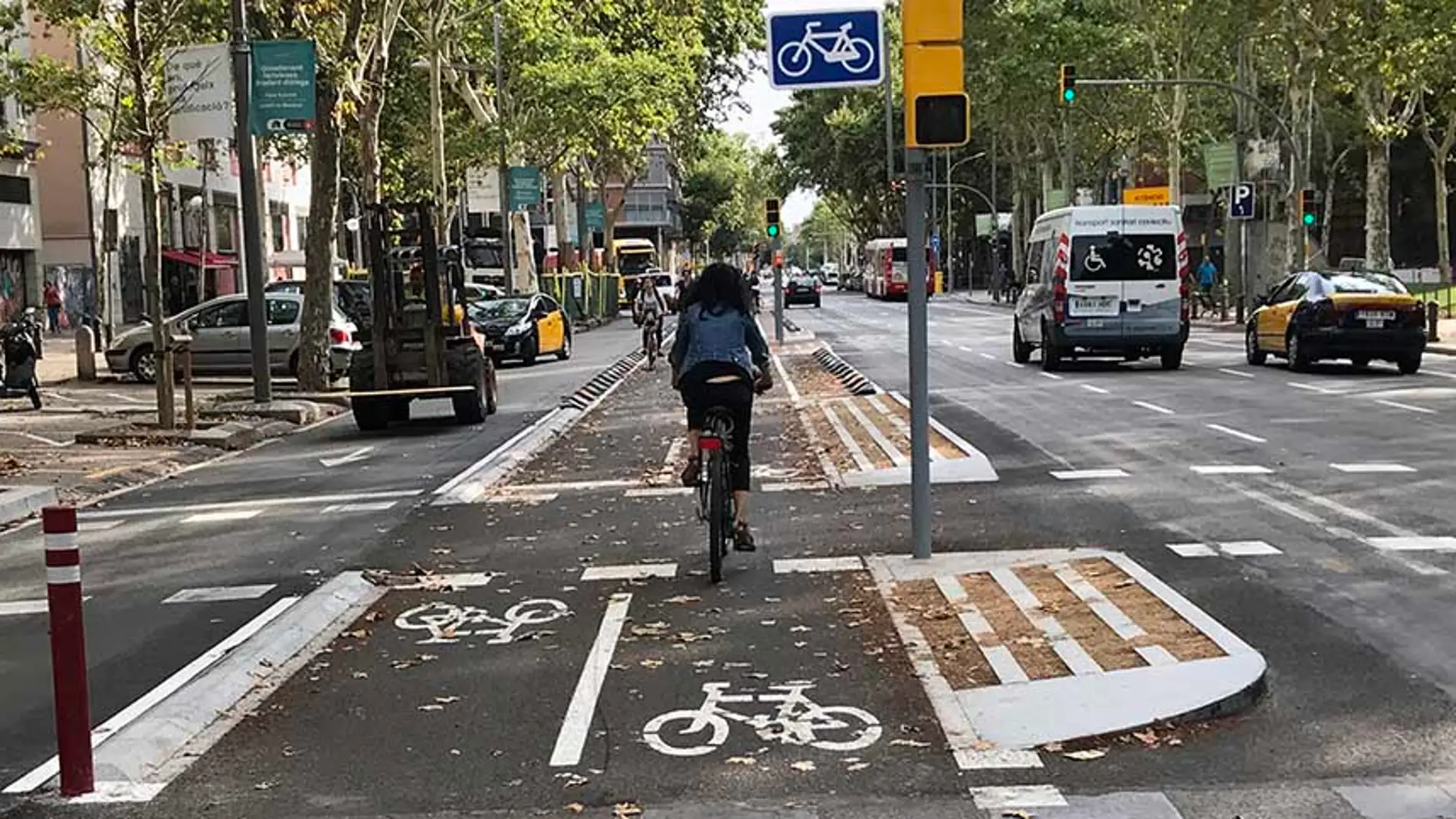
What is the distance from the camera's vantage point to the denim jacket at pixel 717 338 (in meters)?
9.20

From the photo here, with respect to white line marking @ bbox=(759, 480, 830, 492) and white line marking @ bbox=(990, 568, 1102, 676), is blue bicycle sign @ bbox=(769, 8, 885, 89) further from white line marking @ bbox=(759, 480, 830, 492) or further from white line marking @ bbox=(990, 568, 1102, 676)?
white line marking @ bbox=(759, 480, 830, 492)

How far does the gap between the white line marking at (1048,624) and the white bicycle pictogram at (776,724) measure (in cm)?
104

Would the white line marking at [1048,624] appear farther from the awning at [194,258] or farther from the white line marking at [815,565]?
the awning at [194,258]

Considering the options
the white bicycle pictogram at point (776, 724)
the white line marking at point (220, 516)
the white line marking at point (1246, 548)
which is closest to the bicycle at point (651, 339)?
the white line marking at point (220, 516)

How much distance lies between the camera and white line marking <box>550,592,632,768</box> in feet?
19.3

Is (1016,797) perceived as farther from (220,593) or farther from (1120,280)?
(1120,280)

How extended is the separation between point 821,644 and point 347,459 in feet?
33.1

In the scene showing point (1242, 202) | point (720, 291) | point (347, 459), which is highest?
point (1242, 202)

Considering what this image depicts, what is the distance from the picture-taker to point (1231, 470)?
1283 centimetres

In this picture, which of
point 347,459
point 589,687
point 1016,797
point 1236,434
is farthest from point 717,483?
point 347,459

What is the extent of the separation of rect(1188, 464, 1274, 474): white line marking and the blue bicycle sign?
5025mm

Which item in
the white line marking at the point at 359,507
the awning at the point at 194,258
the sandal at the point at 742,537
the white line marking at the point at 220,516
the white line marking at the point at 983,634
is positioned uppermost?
the awning at the point at 194,258

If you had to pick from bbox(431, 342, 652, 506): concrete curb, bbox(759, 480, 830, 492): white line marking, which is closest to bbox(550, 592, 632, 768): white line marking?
bbox(759, 480, 830, 492): white line marking

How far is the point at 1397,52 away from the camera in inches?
1161
